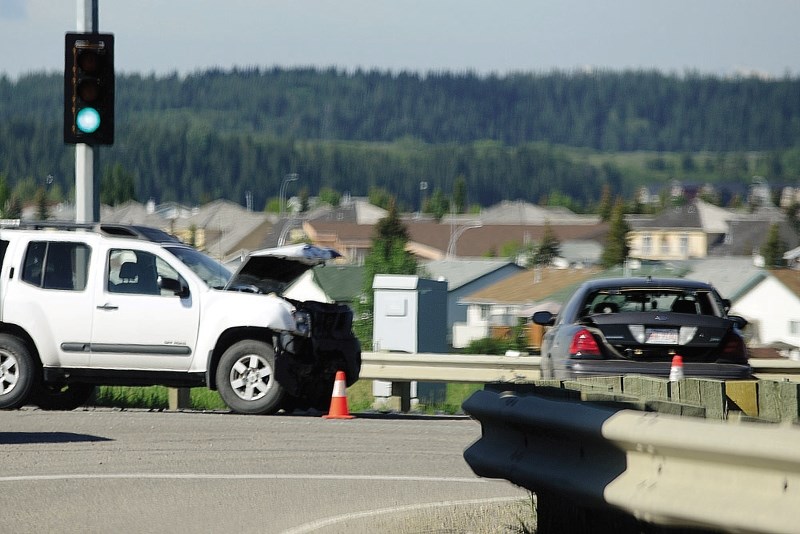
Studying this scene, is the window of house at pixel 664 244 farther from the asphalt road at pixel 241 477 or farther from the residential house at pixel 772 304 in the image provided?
the asphalt road at pixel 241 477

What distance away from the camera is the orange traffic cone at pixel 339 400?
45.6 feet

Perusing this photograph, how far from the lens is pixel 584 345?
1266 centimetres

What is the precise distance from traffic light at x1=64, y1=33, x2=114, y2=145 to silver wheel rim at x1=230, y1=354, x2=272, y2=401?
3.21 meters

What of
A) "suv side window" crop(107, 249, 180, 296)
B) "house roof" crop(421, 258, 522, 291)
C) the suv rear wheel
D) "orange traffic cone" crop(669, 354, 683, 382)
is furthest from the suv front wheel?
"house roof" crop(421, 258, 522, 291)

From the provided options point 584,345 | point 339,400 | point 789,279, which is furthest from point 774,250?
point 584,345

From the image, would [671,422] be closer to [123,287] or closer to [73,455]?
[73,455]

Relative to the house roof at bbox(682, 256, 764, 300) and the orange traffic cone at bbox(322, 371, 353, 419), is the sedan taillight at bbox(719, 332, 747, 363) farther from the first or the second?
the house roof at bbox(682, 256, 764, 300)

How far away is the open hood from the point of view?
14.1m

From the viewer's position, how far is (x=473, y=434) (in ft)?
42.0

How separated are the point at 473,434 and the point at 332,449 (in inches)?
76.4

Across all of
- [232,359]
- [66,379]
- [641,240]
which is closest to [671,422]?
[232,359]

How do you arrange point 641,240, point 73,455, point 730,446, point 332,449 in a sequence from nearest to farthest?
point 730,446, point 73,455, point 332,449, point 641,240

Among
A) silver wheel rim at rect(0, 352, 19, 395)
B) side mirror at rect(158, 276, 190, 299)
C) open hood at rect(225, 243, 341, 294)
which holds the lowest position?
silver wheel rim at rect(0, 352, 19, 395)

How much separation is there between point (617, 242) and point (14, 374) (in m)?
148
